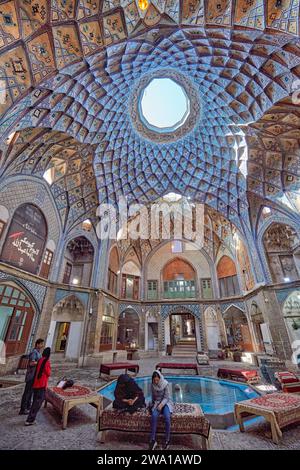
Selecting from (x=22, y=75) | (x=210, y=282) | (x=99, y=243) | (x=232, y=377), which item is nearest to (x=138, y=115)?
(x=22, y=75)

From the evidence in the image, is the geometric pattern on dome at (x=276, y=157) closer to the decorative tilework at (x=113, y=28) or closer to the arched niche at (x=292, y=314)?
the arched niche at (x=292, y=314)

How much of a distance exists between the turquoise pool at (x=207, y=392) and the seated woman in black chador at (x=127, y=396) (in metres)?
2.94

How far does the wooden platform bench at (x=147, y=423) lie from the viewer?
3.32m

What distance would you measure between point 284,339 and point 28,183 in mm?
16634

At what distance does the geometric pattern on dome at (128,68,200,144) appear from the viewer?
1295 cm

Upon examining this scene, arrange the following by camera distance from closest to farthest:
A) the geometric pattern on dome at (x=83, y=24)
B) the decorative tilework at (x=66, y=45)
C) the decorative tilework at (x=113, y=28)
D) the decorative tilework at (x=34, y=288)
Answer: the geometric pattern on dome at (x=83, y=24)
the decorative tilework at (x=66, y=45)
the decorative tilework at (x=113, y=28)
the decorative tilework at (x=34, y=288)

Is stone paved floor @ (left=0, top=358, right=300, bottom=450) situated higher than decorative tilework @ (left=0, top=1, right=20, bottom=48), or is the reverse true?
decorative tilework @ (left=0, top=1, right=20, bottom=48)

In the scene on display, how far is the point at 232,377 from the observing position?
8758 millimetres

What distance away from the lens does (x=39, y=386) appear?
4203 mm

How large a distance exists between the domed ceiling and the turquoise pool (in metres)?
10.2

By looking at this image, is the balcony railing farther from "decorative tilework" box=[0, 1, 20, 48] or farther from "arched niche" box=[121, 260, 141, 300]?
"decorative tilework" box=[0, 1, 20, 48]

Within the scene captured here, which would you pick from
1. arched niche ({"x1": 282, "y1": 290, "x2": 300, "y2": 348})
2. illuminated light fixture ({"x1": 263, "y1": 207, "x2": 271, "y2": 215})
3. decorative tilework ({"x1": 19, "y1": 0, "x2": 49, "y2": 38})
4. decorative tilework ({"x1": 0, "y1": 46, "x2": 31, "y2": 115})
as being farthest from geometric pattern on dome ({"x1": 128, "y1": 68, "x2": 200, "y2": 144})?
arched niche ({"x1": 282, "y1": 290, "x2": 300, "y2": 348})

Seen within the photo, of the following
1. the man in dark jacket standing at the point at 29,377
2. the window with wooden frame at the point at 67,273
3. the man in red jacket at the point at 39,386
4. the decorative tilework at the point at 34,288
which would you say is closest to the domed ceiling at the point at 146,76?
the window with wooden frame at the point at 67,273

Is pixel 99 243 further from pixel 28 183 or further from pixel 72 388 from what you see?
pixel 72 388
